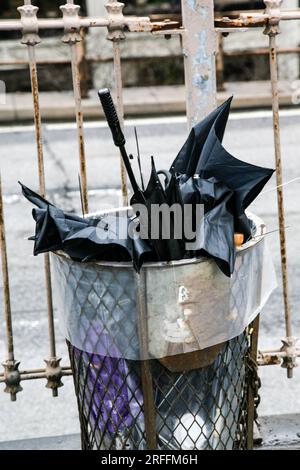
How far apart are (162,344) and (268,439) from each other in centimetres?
103

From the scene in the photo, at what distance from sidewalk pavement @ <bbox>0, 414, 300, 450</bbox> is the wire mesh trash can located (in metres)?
0.62

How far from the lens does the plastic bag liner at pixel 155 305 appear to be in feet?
7.01

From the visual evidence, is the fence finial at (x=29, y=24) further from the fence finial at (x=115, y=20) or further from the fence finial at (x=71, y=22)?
the fence finial at (x=115, y=20)

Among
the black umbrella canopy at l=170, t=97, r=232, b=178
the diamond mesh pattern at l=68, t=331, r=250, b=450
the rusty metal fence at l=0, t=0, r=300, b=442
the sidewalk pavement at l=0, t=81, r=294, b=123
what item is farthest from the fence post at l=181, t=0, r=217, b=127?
the sidewalk pavement at l=0, t=81, r=294, b=123

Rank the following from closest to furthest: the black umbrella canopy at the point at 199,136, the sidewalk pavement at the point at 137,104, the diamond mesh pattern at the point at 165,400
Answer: the diamond mesh pattern at the point at 165,400, the black umbrella canopy at the point at 199,136, the sidewalk pavement at the point at 137,104

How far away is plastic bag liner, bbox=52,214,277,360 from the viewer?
84.1 inches

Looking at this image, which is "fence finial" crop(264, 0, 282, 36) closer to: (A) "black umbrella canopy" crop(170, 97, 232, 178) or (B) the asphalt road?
(A) "black umbrella canopy" crop(170, 97, 232, 178)

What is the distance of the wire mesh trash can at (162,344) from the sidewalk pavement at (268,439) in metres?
0.62

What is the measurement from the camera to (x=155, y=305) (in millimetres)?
2145

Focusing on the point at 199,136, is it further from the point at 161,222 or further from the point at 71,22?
the point at 71,22

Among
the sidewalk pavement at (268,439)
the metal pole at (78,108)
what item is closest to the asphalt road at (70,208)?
the sidewalk pavement at (268,439)

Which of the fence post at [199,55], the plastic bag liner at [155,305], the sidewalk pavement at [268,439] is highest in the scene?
the fence post at [199,55]
